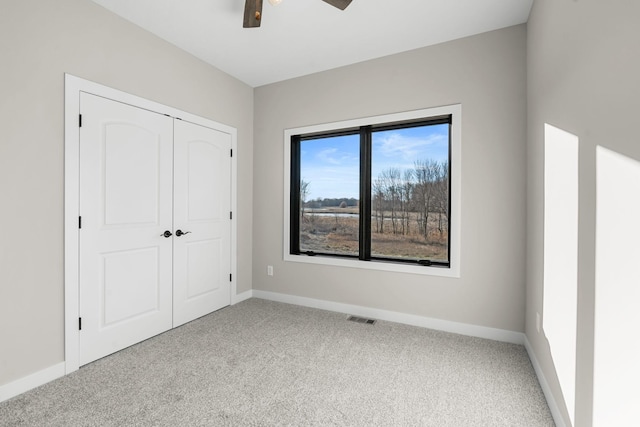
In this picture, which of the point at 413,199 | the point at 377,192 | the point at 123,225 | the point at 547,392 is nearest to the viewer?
the point at 547,392

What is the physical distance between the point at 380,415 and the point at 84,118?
2933mm

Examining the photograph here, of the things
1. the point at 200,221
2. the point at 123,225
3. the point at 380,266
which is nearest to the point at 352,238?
the point at 380,266

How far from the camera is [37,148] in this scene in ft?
6.73

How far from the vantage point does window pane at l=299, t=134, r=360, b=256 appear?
357cm

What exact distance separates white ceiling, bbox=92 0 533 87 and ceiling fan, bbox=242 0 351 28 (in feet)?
0.89

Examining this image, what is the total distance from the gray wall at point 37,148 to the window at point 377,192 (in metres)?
2.06

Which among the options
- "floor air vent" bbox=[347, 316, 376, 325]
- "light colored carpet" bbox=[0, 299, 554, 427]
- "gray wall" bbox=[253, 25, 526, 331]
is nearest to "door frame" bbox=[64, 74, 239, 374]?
"light colored carpet" bbox=[0, 299, 554, 427]

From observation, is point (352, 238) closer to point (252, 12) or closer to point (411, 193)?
point (411, 193)

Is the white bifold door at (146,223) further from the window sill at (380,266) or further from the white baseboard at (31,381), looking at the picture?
the window sill at (380,266)

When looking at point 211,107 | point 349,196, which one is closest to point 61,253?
point 211,107

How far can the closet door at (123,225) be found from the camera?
234 centimetres

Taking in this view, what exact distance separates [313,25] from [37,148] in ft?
7.65

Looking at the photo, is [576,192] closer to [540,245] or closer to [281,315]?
[540,245]

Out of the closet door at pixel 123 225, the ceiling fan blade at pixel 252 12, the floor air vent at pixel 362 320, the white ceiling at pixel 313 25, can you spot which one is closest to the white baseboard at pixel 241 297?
the closet door at pixel 123 225
